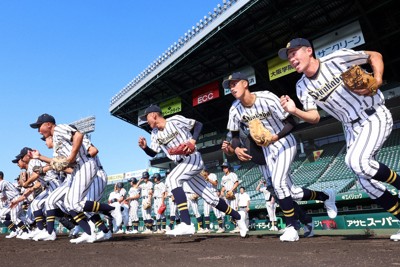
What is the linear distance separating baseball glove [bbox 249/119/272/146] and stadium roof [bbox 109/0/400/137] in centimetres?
982

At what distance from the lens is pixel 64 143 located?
193 inches

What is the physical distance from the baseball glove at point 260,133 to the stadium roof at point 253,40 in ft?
32.2

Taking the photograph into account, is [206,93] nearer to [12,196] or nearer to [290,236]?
[12,196]

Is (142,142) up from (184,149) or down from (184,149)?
up

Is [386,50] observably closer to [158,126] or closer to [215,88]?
[215,88]

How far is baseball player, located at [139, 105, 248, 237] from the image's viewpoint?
4.52 metres

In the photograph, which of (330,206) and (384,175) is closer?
(384,175)

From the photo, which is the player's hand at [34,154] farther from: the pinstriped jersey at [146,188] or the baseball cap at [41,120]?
the pinstriped jersey at [146,188]

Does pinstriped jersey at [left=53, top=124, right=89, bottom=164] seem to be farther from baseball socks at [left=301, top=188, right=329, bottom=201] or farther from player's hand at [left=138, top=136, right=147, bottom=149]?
baseball socks at [left=301, top=188, right=329, bottom=201]

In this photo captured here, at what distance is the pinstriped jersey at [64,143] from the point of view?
4.78 meters

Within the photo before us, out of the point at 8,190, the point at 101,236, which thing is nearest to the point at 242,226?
the point at 101,236

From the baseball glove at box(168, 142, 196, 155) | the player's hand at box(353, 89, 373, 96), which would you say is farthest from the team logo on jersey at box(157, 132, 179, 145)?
the player's hand at box(353, 89, 373, 96)

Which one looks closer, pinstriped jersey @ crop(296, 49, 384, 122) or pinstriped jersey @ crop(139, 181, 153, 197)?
pinstriped jersey @ crop(296, 49, 384, 122)

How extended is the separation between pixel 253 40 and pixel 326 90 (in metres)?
12.2
